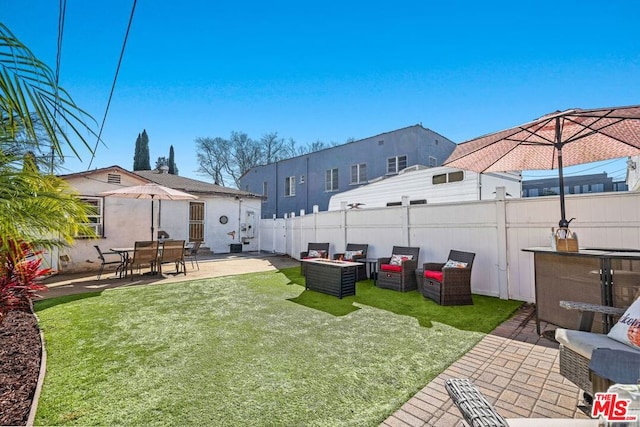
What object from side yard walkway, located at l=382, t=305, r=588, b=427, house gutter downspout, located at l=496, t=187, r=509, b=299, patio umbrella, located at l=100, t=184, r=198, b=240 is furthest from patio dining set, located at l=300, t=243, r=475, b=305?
patio umbrella, located at l=100, t=184, r=198, b=240

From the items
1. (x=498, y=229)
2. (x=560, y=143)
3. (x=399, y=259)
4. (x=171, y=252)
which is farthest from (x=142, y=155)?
(x=560, y=143)

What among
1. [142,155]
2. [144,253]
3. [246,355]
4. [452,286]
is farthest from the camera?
[142,155]

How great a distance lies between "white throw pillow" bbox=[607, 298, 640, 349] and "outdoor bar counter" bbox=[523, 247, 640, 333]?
752 millimetres

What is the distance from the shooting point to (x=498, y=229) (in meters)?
5.61

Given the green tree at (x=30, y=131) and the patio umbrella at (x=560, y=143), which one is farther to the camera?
the patio umbrella at (x=560, y=143)

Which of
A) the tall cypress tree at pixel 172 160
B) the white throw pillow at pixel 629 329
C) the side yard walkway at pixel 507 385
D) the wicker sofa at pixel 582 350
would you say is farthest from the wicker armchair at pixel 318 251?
the tall cypress tree at pixel 172 160

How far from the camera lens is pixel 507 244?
5.50m

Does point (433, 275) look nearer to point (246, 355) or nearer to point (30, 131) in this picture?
point (246, 355)

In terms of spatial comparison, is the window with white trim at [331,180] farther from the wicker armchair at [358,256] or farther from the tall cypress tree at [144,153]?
the tall cypress tree at [144,153]

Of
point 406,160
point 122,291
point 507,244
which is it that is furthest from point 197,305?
point 406,160

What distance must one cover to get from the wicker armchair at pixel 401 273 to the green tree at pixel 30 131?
5.54 meters

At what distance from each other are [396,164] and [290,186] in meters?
8.41

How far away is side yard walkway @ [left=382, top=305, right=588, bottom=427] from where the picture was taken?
2170 millimetres

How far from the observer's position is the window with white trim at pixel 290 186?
20644 mm
